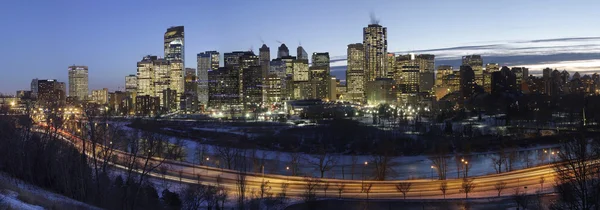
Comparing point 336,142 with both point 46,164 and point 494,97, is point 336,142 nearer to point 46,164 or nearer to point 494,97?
point 46,164

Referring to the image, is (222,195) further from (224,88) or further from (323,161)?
(224,88)

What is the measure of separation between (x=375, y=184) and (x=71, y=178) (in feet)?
38.8

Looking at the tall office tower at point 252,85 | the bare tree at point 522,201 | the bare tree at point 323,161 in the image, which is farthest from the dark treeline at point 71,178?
the tall office tower at point 252,85

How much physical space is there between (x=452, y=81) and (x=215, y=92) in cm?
5880

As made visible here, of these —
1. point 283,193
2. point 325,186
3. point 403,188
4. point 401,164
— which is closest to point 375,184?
point 403,188

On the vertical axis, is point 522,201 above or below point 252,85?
below

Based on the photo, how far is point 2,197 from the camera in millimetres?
10234

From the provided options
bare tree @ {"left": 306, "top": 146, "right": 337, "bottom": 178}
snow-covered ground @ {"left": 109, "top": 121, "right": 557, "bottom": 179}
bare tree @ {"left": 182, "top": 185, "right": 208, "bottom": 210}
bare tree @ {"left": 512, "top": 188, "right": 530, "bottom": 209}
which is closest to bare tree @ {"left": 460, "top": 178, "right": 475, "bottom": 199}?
bare tree @ {"left": 512, "top": 188, "right": 530, "bottom": 209}

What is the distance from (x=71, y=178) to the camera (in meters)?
18.8

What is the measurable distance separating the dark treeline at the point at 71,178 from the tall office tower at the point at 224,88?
109 metres

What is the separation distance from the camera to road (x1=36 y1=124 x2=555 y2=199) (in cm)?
2134

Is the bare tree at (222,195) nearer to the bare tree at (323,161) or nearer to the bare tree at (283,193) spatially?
the bare tree at (283,193)

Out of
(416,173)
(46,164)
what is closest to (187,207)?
(46,164)

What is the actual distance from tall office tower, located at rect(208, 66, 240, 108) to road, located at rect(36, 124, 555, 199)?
341ft
